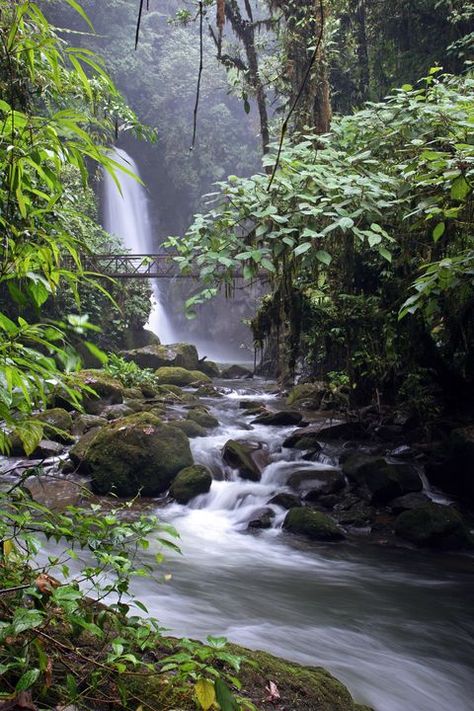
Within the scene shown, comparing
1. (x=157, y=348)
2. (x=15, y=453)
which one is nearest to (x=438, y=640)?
(x=15, y=453)

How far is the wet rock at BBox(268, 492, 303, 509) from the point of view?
6844mm

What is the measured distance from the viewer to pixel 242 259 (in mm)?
5004

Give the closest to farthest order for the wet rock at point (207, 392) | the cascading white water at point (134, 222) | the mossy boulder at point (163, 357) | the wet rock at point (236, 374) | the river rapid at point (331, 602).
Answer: the river rapid at point (331, 602) → the wet rock at point (207, 392) → the mossy boulder at point (163, 357) → the wet rock at point (236, 374) → the cascading white water at point (134, 222)

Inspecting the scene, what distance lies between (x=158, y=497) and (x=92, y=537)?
527cm

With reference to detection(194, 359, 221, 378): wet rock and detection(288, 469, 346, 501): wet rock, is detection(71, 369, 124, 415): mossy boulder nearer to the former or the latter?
detection(288, 469, 346, 501): wet rock

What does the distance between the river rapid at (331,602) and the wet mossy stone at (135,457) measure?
0.48m

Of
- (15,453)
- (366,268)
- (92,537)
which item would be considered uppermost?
(366,268)

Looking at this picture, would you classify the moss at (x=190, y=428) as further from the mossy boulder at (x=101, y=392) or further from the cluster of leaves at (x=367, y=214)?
the cluster of leaves at (x=367, y=214)

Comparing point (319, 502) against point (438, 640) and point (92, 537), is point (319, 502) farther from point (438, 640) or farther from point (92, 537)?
point (92, 537)

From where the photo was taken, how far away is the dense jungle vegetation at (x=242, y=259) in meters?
1.73

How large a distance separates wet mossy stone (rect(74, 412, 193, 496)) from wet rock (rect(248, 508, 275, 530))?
1.23 meters

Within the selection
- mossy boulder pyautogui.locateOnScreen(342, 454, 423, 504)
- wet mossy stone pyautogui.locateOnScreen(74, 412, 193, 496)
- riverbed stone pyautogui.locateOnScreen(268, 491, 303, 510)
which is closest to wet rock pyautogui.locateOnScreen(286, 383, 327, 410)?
mossy boulder pyautogui.locateOnScreen(342, 454, 423, 504)

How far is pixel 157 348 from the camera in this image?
16.0 meters

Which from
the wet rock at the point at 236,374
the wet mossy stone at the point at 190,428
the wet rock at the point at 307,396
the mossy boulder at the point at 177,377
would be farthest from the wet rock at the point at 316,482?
the wet rock at the point at 236,374
